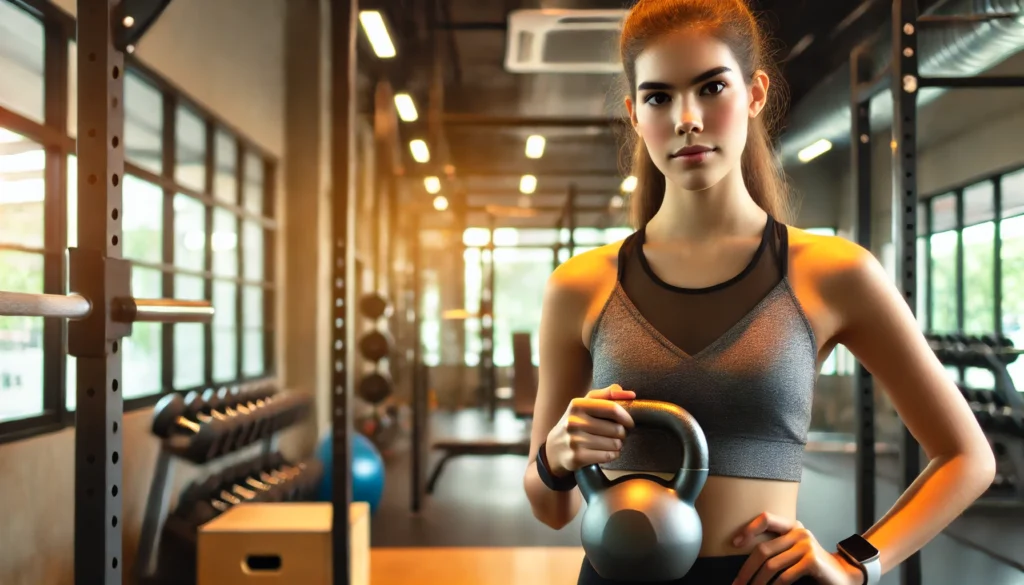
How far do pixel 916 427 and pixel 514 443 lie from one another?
14.6 ft

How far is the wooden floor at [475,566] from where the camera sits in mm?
3508

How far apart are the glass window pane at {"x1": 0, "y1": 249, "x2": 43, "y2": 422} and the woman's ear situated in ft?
8.25

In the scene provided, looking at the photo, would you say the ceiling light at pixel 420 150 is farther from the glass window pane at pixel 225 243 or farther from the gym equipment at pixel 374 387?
the gym equipment at pixel 374 387

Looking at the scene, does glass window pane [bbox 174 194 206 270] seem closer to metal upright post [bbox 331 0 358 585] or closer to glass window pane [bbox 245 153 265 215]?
glass window pane [bbox 245 153 265 215]

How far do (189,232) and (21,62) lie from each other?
6.14ft

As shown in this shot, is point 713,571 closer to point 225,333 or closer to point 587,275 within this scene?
point 587,275

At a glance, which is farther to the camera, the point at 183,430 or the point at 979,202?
the point at 979,202

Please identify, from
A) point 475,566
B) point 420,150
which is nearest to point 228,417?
point 475,566

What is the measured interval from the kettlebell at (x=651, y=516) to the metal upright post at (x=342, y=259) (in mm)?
1136

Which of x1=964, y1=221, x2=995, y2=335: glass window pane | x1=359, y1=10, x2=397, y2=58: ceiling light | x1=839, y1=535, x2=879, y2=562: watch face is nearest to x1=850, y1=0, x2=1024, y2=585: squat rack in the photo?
x1=839, y1=535, x2=879, y2=562: watch face

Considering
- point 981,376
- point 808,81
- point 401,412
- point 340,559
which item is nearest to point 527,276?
point 401,412

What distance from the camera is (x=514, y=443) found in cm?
524

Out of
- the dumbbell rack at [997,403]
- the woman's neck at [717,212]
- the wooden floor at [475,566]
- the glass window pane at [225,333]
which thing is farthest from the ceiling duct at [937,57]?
the glass window pane at [225,333]

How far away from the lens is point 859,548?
87cm
